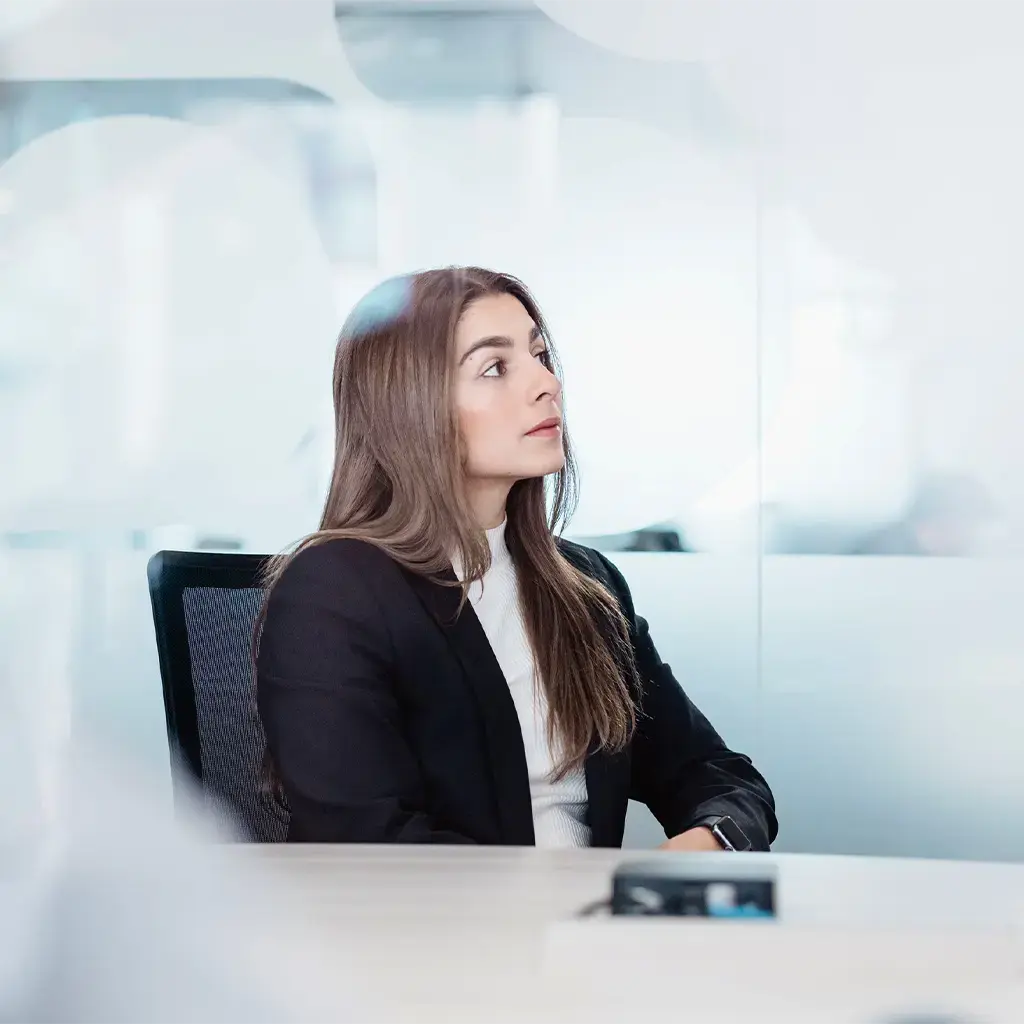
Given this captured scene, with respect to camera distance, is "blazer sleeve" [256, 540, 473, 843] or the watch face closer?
"blazer sleeve" [256, 540, 473, 843]

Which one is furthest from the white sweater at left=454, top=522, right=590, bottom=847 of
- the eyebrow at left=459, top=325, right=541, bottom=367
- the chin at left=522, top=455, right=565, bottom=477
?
the eyebrow at left=459, top=325, right=541, bottom=367

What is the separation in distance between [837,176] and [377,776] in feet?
6.72

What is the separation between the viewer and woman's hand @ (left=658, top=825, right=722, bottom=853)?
131 cm

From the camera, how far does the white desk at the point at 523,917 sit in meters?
0.52

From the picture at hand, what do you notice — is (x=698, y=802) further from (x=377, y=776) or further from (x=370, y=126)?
(x=370, y=126)

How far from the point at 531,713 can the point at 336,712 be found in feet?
0.84

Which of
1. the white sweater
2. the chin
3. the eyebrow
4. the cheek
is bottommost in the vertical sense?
the white sweater

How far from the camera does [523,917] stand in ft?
2.09

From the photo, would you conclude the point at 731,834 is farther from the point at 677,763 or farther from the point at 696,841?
the point at 677,763

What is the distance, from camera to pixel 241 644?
1.47 m

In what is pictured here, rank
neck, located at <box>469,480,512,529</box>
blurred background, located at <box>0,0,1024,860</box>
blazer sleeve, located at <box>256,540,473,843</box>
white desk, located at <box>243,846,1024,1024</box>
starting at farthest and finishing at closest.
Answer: blurred background, located at <box>0,0,1024,860</box> < neck, located at <box>469,480,512,529</box> < blazer sleeve, located at <box>256,540,473,843</box> < white desk, located at <box>243,846,1024,1024</box>

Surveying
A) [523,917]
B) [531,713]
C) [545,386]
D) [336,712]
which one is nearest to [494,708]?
[531,713]

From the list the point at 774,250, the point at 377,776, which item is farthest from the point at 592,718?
the point at 774,250

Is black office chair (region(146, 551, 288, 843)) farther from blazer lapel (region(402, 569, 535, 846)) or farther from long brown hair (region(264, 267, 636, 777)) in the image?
blazer lapel (region(402, 569, 535, 846))
